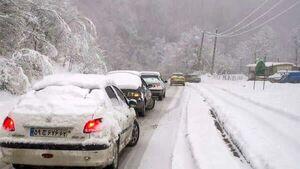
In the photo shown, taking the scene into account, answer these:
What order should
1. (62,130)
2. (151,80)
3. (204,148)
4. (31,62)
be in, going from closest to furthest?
(62,130) < (204,148) < (31,62) < (151,80)

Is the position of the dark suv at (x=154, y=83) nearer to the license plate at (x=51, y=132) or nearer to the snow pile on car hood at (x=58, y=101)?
the snow pile on car hood at (x=58, y=101)

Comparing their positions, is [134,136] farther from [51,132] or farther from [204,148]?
[51,132]

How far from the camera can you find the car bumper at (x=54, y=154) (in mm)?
6184

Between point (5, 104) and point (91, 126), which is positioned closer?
point (91, 126)

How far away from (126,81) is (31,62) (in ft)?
23.5

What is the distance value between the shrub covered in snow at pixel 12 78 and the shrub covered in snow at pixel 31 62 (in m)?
0.78

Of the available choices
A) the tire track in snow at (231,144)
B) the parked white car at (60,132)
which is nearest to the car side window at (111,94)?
the parked white car at (60,132)

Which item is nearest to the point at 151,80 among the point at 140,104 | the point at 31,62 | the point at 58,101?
the point at 31,62

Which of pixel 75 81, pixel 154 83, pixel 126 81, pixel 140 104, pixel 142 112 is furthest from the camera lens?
pixel 154 83

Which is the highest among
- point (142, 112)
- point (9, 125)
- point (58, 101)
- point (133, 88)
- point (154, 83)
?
point (58, 101)

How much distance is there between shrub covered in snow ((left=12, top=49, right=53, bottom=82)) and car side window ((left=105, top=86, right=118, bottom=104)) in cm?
1282

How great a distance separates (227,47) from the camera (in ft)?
632

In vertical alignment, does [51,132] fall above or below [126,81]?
below

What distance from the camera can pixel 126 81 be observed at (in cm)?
1515
